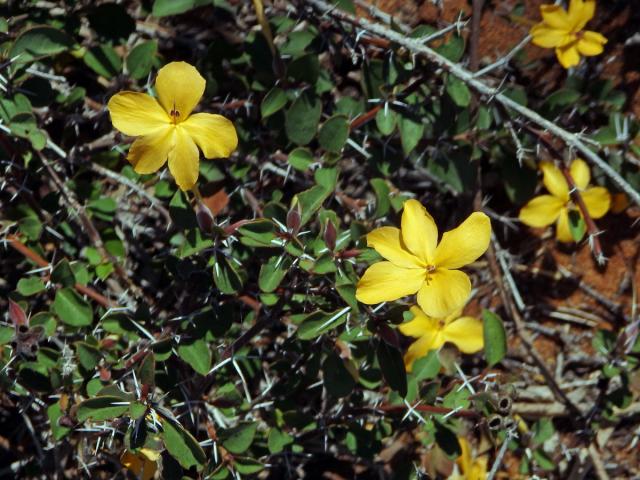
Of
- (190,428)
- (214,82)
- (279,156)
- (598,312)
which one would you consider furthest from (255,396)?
(598,312)

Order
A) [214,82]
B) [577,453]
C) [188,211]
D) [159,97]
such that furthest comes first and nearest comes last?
[577,453] → [214,82] → [188,211] → [159,97]

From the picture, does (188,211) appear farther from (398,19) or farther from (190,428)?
(398,19)

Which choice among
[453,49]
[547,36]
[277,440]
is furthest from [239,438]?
[547,36]

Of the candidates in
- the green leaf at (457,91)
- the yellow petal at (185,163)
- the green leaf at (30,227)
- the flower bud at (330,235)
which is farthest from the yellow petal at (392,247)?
the green leaf at (30,227)

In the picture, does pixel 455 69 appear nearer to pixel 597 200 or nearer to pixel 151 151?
pixel 597 200

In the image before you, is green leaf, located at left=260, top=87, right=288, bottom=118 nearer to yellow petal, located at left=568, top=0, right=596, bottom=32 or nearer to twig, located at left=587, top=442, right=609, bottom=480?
yellow petal, located at left=568, top=0, right=596, bottom=32
